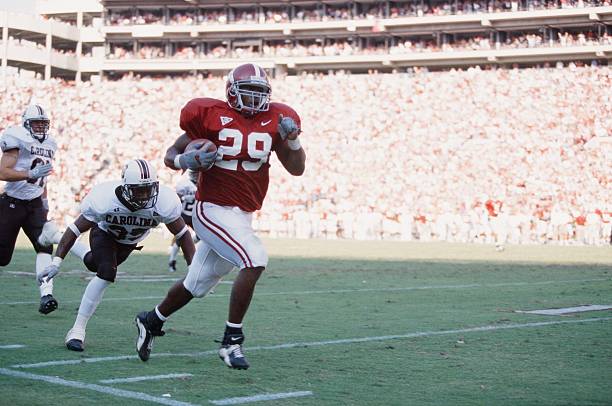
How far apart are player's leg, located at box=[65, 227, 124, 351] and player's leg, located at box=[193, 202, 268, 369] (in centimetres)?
113

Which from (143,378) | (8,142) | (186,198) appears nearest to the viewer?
(143,378)

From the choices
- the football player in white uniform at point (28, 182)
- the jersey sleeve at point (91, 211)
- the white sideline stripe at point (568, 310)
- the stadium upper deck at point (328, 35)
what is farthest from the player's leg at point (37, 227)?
the stadium upper deck at point (328, 35)

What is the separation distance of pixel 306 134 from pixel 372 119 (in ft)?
8.67

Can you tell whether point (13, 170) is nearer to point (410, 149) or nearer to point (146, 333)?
point (146, 333)

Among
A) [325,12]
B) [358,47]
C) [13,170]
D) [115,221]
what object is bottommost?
[115,221]

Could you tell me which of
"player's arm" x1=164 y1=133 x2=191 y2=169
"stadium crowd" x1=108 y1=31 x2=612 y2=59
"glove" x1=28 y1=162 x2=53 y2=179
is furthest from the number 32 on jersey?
"stadium crowd" x1=108 y1=31 x2=612 y2=59

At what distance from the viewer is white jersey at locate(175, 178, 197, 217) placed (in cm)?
1442

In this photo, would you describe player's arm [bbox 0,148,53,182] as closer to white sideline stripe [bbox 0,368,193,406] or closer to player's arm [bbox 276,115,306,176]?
player's arm [bbox 276,115,306,176]

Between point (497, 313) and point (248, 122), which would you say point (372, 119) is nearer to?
point (497, 313)

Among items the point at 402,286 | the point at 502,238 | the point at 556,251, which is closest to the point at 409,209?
the point at 502,238

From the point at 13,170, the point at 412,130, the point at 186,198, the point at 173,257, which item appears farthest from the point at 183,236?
the point at 412,130

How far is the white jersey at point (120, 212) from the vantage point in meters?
6.81

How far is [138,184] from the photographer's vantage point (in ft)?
21.6

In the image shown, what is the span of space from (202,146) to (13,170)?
3.70 meters
